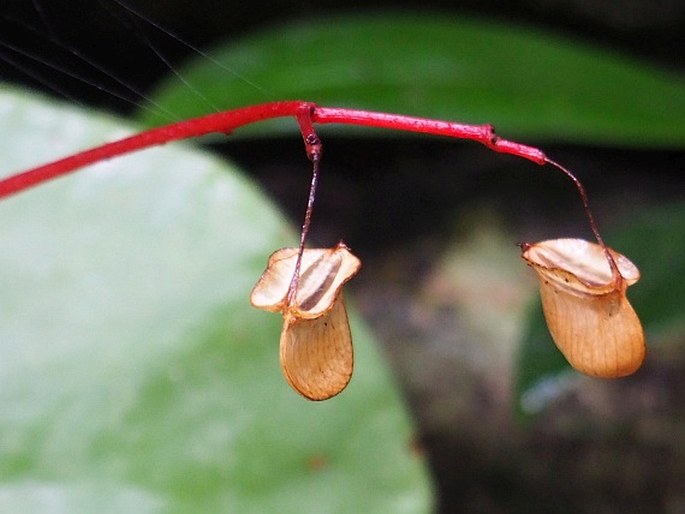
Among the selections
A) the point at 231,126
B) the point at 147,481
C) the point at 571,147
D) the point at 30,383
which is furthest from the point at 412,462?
the point at 571,147

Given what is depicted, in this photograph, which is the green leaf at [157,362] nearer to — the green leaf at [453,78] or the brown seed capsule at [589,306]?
the green leaf at [453,78]

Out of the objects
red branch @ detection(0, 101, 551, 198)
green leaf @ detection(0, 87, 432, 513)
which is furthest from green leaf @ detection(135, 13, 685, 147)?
red branch @ detection(0, 101, 551, 198)

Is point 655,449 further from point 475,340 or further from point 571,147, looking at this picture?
point 571,147

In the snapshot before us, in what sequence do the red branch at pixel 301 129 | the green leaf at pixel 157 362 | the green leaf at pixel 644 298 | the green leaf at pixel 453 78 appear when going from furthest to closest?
the green leaf at pixel 453 78 < the green leaf at pixel 644 298 < the green leaf at pixel 157 362 < the red branch at pixel 301 129

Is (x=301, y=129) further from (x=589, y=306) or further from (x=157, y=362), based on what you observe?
(x=157, y=362)

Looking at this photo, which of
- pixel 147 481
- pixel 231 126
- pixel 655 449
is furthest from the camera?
pixel 655 449

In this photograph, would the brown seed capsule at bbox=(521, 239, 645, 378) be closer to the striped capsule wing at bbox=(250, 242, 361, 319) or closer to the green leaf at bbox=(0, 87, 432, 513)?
the striped capsule wing at bbox=(250, 242, 361, 319)

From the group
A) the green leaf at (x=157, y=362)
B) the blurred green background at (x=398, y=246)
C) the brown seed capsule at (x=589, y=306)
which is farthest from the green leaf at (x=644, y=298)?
the brown seed capsule at (x=589, y=306)
